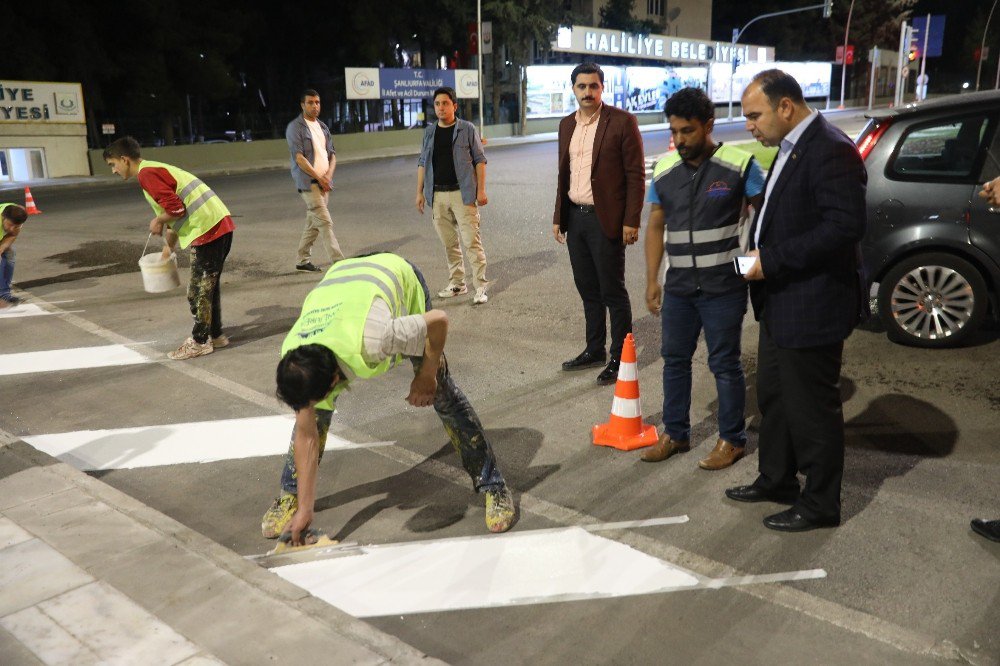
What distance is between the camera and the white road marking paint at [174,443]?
5.14 meters

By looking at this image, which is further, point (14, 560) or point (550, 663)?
point (14, 560)

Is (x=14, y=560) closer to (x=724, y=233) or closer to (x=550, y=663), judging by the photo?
(x=550, y=663)

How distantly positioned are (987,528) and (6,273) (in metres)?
9.03

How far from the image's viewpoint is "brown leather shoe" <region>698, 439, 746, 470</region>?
4719mm

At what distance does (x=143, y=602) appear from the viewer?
3447mm

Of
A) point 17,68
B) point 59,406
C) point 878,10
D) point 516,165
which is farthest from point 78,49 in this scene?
point 878,10

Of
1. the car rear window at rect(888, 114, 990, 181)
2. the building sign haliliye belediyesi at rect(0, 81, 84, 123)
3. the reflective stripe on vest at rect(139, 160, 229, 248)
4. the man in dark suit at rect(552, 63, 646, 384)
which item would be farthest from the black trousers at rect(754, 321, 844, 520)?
the building sign haliliye belediyesi at rect(0, 81, 84, 123)

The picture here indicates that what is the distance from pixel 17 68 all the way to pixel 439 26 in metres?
19.0

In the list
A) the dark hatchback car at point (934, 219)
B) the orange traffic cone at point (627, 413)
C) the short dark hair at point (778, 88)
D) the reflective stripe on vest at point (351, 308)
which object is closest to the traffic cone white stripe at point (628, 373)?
the orange traffic cone at point (627, 413)

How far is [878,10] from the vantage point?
3219 inches

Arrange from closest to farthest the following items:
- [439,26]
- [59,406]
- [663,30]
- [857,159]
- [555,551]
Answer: [857,159], [555,551], [59,406], [439,26], [663,30]

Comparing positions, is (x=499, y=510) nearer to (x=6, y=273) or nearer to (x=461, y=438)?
(x=461, y=438)

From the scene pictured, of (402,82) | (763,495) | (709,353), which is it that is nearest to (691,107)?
(709,353)

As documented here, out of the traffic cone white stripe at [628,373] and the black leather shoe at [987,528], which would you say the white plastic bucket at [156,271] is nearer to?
the traffic cone white stripe at [628,373]
